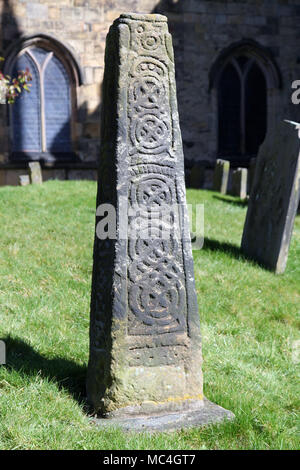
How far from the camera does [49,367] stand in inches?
134

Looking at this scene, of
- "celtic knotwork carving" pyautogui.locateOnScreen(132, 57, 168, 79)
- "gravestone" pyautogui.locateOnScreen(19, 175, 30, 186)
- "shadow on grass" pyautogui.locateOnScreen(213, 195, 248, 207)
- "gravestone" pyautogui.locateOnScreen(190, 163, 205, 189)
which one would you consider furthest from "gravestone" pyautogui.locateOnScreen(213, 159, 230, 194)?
"celtic knotwork carving" pyautogui.locateOnScreen(132, 57, 168, 79)

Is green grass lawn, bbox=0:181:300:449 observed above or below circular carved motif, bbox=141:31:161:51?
below

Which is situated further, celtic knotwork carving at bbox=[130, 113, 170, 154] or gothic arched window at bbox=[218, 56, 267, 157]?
gothic arched window at bbox=[218, 56, 267, 157]

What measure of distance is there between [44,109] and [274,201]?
9091 millimetres

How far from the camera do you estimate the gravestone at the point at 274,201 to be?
6.01 m

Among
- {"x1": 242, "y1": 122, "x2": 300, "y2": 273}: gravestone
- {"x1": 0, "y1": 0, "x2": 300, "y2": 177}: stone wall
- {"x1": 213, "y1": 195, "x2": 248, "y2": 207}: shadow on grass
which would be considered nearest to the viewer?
{"x1": 242, "y1": 122, "x2": 300, "y2": 273}: gravestone

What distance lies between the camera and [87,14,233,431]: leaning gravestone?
3.02 meters

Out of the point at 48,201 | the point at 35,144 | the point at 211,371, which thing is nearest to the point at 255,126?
the point at 35,144

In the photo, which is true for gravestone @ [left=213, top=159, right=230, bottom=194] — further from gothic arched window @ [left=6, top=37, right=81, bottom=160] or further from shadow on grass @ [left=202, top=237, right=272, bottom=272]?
shadow on grass @ [left=202, top=237, right=272, bottom=272]

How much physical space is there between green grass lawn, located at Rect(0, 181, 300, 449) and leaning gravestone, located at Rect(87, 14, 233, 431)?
8.0 inches

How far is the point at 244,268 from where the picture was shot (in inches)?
233

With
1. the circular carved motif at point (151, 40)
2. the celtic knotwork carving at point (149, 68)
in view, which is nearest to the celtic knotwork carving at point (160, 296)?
the celtic knotwork carving at point (149, 68)

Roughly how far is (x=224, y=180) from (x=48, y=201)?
4.38m

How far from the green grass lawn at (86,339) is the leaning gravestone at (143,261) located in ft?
0.67
